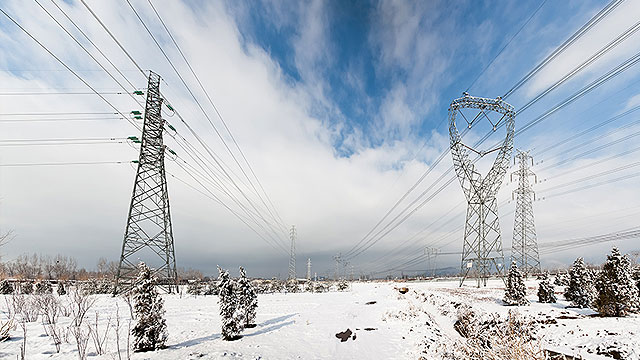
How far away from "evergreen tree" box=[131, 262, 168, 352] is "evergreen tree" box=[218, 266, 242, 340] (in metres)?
3.18

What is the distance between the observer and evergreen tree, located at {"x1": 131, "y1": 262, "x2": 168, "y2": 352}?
39.6 feet

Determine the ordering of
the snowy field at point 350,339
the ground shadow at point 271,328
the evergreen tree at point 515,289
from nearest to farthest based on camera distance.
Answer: the snowy field at point 350,339
the ground shadow at point 271,328
the evergreen tree at point 515,289

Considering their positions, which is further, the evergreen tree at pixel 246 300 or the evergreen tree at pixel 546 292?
the evergreen tree at pixel 546 292

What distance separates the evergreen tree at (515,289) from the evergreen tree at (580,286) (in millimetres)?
3656

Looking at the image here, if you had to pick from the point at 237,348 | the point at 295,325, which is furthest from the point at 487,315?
the point at 237,348

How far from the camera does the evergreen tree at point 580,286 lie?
2023 centimetres

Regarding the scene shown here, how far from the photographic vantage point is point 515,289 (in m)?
21.6

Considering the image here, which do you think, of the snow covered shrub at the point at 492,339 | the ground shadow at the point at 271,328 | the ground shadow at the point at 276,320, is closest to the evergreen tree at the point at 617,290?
the snow covered shrub at the point at 492,339

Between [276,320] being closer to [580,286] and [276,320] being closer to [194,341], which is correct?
[194,341]

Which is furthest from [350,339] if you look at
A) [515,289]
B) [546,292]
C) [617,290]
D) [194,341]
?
[546,292]

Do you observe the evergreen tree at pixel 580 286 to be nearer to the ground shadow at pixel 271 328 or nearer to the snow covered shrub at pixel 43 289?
the ground shadow at pixel 271 328

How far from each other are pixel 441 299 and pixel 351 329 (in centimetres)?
1113

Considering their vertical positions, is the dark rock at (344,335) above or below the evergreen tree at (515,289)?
below

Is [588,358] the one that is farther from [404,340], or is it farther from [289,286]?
[289,286]
